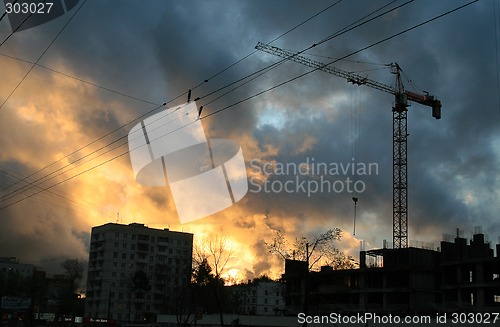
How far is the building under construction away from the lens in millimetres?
72000

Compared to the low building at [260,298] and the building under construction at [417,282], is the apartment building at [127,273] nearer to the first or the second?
the low building at [260,298]

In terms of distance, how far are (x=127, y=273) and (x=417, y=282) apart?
65577 millimetres

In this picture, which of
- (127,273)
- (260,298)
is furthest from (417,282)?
(260,298)

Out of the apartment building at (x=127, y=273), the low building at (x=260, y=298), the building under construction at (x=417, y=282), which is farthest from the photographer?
the low building at (x=260, y=298)

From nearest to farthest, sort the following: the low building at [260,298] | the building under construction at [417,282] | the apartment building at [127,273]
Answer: the building under construction at [417,282]
the apartment building at [127,273]
the low building at [260,298]

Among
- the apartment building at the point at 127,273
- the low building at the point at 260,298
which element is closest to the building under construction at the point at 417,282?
the apartment building at the point at 127,273

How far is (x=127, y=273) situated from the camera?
121188 mm

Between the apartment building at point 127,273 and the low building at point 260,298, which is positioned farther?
the low building at point 260,298

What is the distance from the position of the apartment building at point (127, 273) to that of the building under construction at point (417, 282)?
38.9 m

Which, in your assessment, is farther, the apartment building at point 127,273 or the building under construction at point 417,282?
the apartment building at point 127,273

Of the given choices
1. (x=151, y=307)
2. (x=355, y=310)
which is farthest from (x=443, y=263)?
(x=151, y=307)

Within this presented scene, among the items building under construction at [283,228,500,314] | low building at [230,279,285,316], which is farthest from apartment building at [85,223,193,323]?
building under construction at [283,228,500,314]

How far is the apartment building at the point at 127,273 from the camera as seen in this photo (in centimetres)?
11719

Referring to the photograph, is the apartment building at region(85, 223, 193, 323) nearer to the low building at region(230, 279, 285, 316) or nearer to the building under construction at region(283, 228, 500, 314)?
the low building at region(230, 279, 285, 316)
